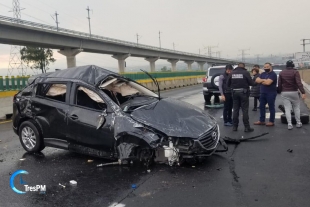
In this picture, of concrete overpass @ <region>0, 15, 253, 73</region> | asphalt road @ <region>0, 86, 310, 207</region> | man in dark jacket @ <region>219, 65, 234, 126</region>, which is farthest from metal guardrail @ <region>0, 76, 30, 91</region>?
concrete overpass @ <region>0, 15, 253, 73</region>

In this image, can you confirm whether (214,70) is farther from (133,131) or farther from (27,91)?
(133,131)

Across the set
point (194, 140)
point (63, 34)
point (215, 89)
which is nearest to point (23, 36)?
point (63, 34)

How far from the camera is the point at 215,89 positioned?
14.9 m

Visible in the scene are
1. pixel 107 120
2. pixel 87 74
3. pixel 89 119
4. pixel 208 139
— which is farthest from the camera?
pixel 87 74

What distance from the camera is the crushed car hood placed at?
5387 mm

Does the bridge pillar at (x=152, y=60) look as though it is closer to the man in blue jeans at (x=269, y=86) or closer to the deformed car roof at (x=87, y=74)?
the man in blue jeans at (x=269, y=86)

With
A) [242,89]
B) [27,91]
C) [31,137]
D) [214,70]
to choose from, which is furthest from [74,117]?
[214,70]

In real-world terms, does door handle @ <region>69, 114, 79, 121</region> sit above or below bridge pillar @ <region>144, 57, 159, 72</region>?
below

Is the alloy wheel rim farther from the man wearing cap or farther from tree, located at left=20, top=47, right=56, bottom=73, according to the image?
tree, located at left=20, top=47, right=56, bottom=73

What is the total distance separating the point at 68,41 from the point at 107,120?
40588mm

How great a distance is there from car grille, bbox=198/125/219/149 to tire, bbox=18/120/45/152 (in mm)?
3456

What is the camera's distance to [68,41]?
4366 cm

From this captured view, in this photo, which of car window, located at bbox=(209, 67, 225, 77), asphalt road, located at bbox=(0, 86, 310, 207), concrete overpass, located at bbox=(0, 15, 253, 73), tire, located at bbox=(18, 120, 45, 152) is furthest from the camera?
concrete overpass, located at bbox=(0, 15, 253, 73)

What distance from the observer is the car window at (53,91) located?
6438 millimetres
